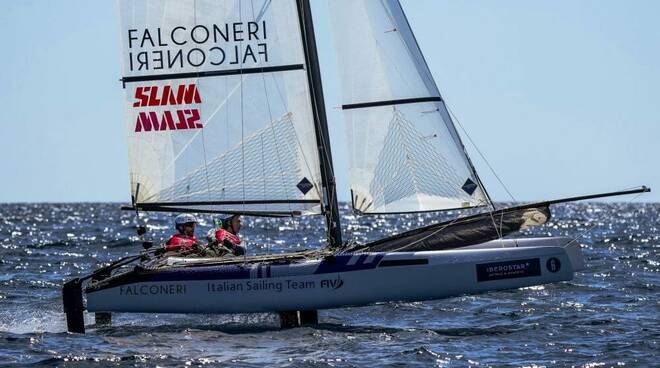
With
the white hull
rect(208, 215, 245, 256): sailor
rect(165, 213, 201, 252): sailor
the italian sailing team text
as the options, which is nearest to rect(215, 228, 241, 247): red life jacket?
rect(208, 215, 245, 256): sailor

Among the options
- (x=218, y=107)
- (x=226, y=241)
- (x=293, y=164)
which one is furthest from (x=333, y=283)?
(x=218, y=107)

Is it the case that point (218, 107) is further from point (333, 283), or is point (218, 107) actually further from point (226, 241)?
point (333, 283)

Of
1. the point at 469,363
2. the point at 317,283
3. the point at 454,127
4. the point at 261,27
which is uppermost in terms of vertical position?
the point at 261,27

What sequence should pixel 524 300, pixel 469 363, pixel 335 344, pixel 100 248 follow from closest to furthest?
pixel 469 363, pixel 335 344, pixel 524 300, pixel 100 248

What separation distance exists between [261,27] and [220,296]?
405 centimetres

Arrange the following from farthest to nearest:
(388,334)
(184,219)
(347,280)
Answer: (184,219), (347,280), (388,334)

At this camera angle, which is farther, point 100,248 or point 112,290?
point 100,248

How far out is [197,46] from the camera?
17828 mm

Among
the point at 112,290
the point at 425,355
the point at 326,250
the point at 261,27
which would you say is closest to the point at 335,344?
the point at 425,355

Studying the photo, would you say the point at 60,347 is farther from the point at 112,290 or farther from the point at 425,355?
the point at 425,355

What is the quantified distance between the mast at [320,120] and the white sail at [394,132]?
1.34 feet

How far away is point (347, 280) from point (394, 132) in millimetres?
2391

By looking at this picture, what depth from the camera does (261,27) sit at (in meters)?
17.7

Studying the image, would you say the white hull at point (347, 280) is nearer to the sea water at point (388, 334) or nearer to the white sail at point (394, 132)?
the sea water at point (388, 334)
